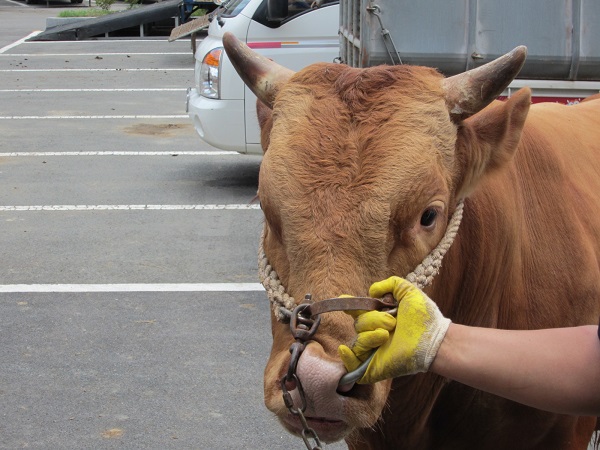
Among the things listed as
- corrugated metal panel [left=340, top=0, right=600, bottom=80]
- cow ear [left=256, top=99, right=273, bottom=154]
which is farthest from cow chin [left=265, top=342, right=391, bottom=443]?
corrugated metal panel [left=340, top=0, right=600, bottom=80]

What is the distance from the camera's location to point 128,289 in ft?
22.9

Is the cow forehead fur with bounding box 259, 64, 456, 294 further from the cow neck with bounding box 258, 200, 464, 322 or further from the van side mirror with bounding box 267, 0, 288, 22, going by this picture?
the van side mirror with bounding box 267, 0, 288, 22

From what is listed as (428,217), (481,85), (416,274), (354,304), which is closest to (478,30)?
(481,85)

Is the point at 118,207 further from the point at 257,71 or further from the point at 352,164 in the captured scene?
the point at 352,164

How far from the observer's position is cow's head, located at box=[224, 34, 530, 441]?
2.51 metres

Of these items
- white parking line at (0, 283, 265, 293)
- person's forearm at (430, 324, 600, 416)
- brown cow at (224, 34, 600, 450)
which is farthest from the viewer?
white parking line at (0, 283, 265, 293)

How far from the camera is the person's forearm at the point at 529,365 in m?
2.24

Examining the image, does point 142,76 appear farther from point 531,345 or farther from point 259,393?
point 531,345

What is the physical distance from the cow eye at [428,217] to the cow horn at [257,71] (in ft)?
2.41

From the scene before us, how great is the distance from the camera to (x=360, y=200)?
8.69 ft

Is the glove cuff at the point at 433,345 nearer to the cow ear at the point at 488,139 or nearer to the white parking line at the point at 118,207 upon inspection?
the cow ear at the point at 488,139

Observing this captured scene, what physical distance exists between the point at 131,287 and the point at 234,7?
422 centimetres

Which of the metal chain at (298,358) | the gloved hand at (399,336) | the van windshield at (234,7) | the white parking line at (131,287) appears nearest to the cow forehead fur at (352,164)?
the metal chain at (298,358)

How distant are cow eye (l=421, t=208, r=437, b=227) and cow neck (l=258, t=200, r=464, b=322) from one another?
10 cm
